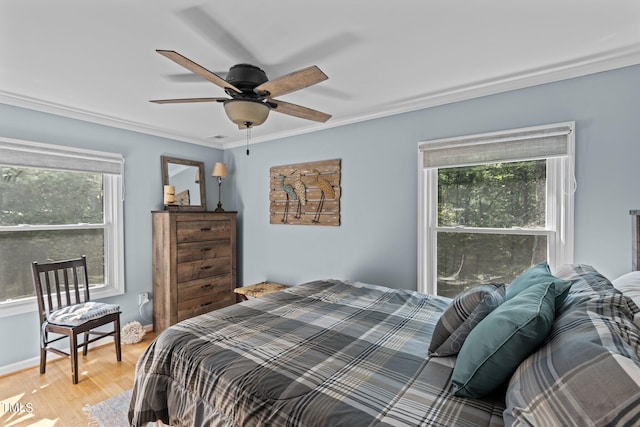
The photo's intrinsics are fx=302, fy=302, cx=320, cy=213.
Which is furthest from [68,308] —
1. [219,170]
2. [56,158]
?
[219,170]

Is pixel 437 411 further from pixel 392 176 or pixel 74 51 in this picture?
pixel 74 51

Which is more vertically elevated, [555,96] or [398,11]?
[398,11]

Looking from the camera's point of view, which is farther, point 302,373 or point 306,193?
point 306,193

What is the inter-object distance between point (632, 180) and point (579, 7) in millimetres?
1178

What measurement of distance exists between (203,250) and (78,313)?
1.35 meters

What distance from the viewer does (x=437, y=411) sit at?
1002 mm

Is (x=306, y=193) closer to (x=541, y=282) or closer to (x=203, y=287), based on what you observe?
(x=203, y=287)

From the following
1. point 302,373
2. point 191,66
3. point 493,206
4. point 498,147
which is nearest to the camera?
point 302,373

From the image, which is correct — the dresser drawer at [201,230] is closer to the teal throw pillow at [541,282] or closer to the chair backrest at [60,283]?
the chair backrest at [60,283]

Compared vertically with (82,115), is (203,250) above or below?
below

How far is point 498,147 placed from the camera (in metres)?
2.37

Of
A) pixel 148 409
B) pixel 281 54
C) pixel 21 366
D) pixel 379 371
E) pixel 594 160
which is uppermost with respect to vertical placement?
pixel 281 54

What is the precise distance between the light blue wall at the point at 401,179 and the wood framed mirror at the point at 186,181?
0.42 metres

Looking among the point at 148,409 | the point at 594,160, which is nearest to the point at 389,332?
the point at 148,409
